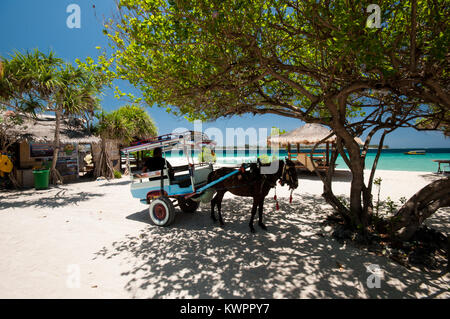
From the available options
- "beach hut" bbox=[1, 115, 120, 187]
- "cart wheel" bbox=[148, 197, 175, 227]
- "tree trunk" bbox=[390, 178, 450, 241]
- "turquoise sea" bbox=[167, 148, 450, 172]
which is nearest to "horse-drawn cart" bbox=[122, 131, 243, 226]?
"cart wheel" bbox=[148, 197, 175, 227]

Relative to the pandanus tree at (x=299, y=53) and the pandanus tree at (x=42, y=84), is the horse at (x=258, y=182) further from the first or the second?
the pandanus tree at (x=42, y=84)

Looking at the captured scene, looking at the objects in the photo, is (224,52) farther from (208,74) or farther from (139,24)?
(139,24)

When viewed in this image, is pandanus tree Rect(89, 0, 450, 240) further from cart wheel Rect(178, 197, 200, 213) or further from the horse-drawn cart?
cart wheel Rect(178, 197, 200, 213)

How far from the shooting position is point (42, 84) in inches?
371

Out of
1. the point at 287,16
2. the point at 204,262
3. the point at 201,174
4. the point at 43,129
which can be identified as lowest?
the point at 204,262

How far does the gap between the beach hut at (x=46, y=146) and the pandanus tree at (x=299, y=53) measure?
36.0ft

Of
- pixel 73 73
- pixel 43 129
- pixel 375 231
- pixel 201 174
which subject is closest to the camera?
pixel 375 231

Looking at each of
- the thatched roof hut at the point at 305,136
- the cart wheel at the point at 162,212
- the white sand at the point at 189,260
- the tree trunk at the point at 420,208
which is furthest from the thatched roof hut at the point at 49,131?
the tree trunk at the point at 420,208

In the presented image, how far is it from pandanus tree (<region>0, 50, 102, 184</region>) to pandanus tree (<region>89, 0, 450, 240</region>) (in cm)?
783

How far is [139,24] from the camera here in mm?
3930

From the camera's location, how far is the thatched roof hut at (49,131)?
439 inches

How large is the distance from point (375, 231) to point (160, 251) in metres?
5.16

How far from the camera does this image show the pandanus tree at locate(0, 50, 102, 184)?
9227 mm
